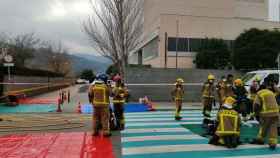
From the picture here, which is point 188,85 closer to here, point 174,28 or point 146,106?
point 146,106

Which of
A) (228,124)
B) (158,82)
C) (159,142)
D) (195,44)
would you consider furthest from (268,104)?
(195,44)

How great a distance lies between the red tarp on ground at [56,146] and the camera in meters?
8.89

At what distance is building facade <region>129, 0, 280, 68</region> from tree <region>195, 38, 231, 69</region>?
349cm

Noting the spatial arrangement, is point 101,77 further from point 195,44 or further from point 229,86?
point 195,44

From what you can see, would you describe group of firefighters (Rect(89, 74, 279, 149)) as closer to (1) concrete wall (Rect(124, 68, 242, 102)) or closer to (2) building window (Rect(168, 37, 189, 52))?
(1) concrete wall (Rect(124, 68, 242, 102))

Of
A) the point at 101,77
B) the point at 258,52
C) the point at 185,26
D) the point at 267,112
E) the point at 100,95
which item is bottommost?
the point at 267,112

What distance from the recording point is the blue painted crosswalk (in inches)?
352

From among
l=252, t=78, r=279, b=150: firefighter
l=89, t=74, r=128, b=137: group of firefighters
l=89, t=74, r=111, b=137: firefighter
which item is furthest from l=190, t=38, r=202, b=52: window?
l=252, t=78, r=279, b=150: firefighter

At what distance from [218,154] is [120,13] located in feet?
67.2

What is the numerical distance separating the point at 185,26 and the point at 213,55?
8.85 m

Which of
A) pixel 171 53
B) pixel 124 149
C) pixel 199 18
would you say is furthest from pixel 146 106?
pixel 199 18

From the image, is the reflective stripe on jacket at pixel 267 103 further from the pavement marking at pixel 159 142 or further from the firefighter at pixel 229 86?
the firefighter at pixel 229 86

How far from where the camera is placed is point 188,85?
85.8ft

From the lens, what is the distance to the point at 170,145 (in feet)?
32.5
